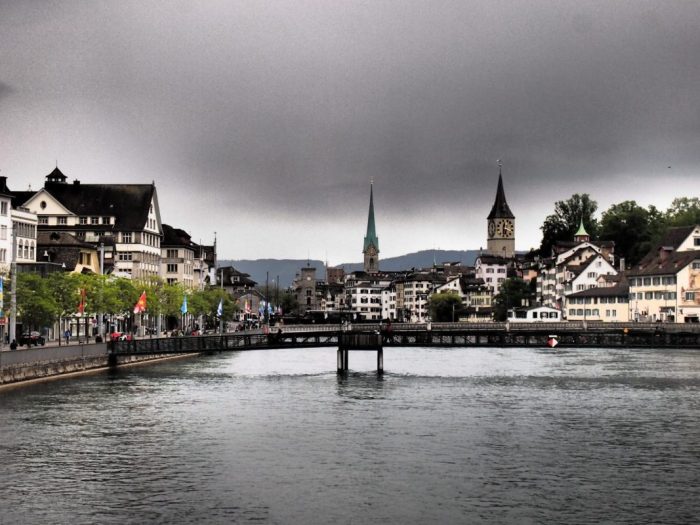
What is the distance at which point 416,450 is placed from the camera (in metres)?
43.1

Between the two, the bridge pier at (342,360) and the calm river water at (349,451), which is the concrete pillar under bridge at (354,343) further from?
the calm river water at (349,451)

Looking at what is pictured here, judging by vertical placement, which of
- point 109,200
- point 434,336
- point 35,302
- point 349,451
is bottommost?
point 349,451

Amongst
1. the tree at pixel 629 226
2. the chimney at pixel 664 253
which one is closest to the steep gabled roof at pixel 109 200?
the chimney at pixel 664 253

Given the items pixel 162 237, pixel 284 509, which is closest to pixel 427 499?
pixel 284 509

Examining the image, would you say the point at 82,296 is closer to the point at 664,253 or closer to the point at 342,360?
the point at 342,360

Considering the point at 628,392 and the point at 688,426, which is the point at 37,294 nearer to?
the point at 628,392

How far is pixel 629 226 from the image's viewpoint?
190m

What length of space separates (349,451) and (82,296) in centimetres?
4283

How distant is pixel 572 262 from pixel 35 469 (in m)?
158

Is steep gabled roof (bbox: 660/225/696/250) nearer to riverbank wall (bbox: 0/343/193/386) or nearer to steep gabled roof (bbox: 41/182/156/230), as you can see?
steep gabled roof (bbox: 41/182/156/230)

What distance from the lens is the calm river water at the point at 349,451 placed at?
32.7m

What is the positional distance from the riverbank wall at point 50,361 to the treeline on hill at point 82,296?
371 centimetres

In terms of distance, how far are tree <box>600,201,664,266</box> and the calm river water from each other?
4587 inches

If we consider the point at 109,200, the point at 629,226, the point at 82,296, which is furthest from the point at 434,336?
the point at 629,226
